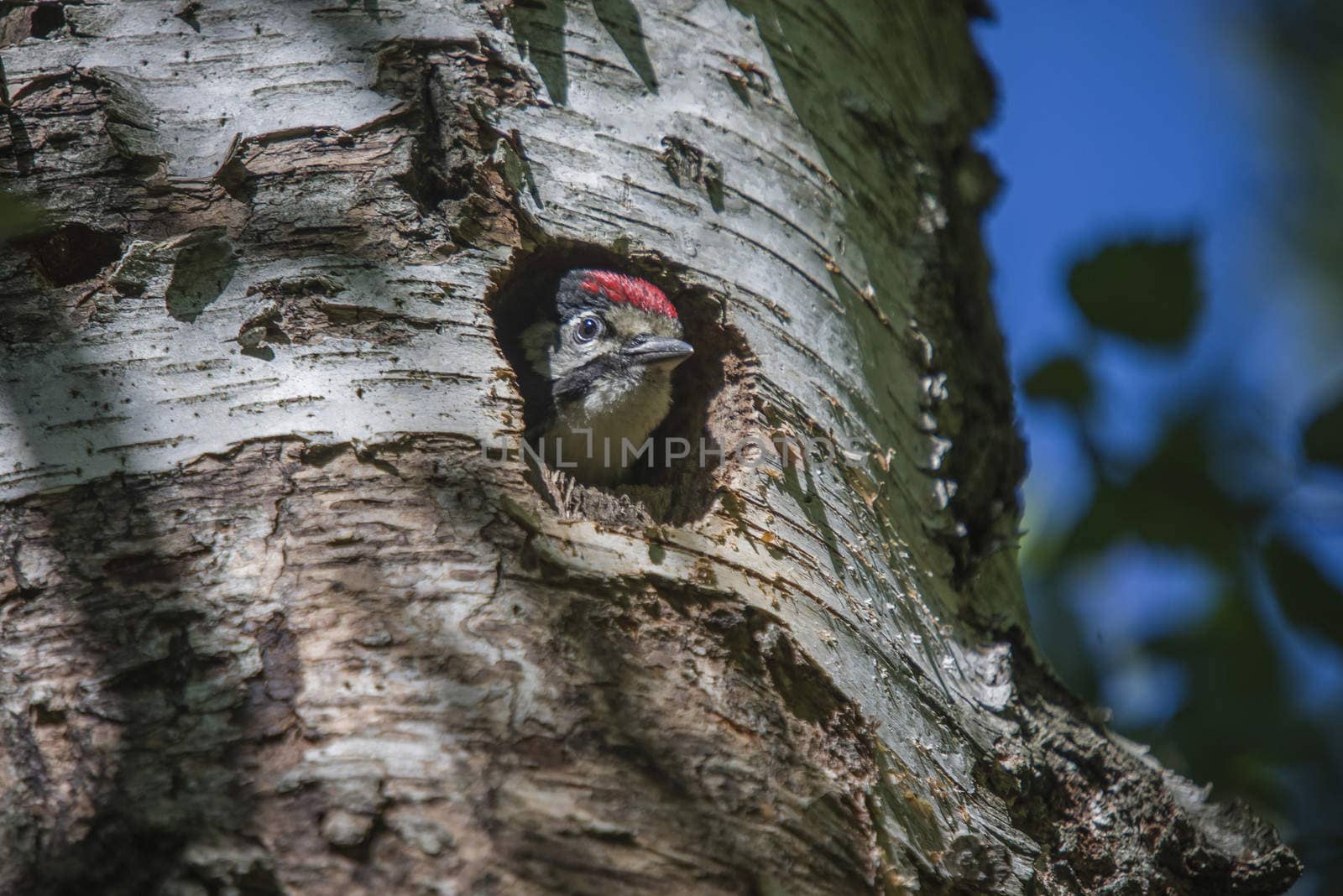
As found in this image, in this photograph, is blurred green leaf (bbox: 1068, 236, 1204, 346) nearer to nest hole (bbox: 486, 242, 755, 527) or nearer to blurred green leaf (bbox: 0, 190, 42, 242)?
nest hole (bbox: 486, 242, 755, 527)

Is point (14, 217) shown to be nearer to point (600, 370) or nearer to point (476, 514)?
point (476, 514)

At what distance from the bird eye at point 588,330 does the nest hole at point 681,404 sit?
35 centimetres

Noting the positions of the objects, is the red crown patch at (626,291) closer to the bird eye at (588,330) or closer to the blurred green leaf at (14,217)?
the bird eye at (588,330)

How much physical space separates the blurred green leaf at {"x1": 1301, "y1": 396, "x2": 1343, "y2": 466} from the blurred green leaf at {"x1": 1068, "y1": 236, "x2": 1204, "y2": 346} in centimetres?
39

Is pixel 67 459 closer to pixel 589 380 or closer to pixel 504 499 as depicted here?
pixel 504 499

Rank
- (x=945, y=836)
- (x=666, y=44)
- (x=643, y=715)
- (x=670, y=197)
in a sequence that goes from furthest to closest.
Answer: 1. (x=666, y=44)
2. (x=670, y=197)
3. (x=945, y=836)
4. (x=643, y=715)

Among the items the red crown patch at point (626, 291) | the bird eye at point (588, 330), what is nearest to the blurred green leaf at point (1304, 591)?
the red crown patch at point (626, 291)

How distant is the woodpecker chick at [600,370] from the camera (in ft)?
12.2

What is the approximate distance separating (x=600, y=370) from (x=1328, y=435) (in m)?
2.54

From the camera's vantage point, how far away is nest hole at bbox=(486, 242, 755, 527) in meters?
2.64

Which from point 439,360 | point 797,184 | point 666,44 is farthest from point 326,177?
point 797,184

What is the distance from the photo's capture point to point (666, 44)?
2893 mm

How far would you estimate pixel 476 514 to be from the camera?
6.73 feet

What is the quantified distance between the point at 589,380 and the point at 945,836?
250cm
